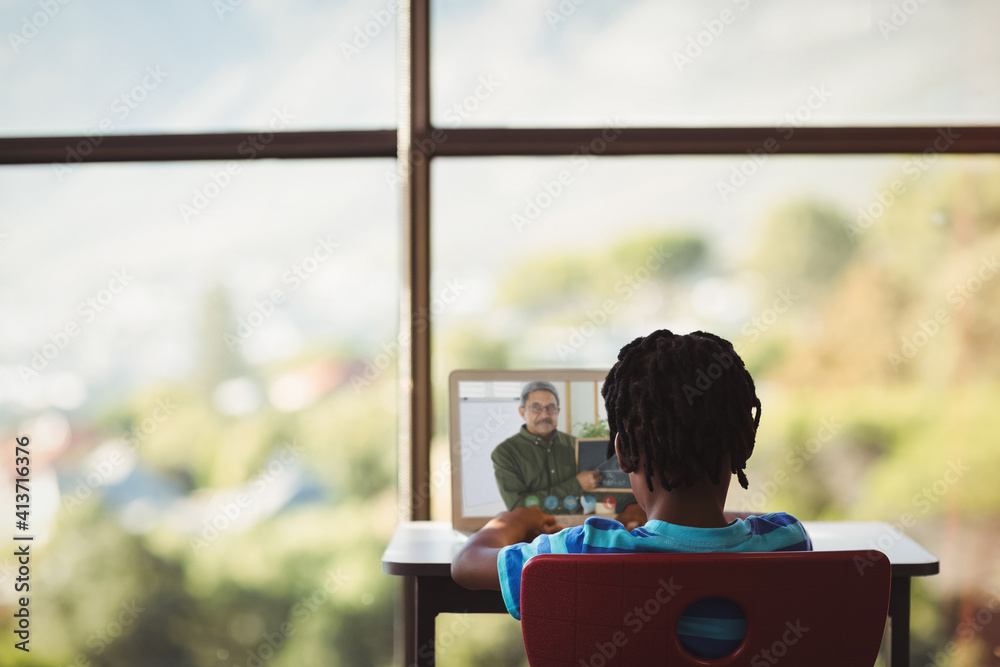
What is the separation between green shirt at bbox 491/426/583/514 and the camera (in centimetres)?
153

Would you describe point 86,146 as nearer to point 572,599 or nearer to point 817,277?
point 572,599

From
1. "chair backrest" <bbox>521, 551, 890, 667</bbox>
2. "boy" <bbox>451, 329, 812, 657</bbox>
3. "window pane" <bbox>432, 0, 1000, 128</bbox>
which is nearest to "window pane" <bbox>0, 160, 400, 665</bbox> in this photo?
"window pane" <bbox>432, 0, 1000, 128</bbox>

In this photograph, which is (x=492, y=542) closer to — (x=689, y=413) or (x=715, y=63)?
(x=689, y=413)

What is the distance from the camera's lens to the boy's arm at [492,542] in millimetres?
1194

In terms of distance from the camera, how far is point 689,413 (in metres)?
1.01

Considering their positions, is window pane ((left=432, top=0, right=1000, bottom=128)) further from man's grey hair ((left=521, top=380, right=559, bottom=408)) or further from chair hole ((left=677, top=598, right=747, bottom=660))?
chair hole ((left=677, top=598, right=747, bottom=660))

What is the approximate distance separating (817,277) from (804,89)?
489mm

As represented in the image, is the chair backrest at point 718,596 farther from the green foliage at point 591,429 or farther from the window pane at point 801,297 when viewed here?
the window pane at point 801,297

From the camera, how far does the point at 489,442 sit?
1.58 m

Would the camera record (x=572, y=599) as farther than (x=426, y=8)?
No

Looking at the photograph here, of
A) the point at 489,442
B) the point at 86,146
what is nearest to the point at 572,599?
the point at 489,442

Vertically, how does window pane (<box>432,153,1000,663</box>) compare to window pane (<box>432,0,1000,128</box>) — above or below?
below

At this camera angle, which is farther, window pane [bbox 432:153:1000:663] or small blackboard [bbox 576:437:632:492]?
window pane [bbox 432:153:1000:663]

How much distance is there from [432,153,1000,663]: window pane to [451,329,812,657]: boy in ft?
3.08
